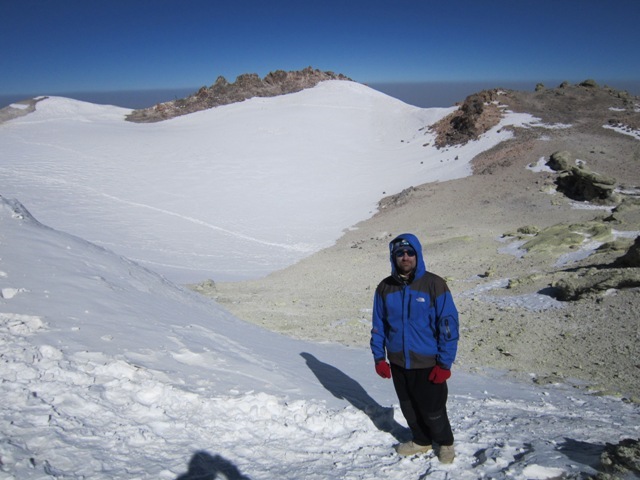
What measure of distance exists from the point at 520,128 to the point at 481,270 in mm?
17136

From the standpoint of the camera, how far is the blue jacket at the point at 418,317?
11.1ft

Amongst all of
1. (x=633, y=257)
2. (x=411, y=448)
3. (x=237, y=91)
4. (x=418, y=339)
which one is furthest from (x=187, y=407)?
(x=237, y=91)

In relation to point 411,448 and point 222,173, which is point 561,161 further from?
point 411,448

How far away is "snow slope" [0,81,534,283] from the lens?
1736 cm

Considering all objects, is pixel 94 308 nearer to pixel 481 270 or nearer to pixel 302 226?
pixel 481 270

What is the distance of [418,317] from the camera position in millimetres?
3449

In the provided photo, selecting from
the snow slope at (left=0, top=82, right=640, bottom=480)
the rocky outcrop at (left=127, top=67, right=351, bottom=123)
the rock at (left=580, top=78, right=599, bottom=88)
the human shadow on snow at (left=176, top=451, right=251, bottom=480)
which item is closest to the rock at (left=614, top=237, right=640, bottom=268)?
the snow slope at (left=0, top=82, right=640, bottom=480)

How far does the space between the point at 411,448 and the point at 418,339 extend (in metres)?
0.88

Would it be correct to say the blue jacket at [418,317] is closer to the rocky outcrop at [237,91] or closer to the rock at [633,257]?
the rock at [633,257]

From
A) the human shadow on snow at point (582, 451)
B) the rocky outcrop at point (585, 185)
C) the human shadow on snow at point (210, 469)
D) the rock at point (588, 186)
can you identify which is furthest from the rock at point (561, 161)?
the human shadow on snow at point (210, 469)

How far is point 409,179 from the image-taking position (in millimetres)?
24719

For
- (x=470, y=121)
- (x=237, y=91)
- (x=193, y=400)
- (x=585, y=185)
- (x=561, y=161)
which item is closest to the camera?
(x=193, y=400)

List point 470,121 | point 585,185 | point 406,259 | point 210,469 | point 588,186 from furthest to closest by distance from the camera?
point 470,121, point 585,185, point 588,186, point 406,259, point 210,469

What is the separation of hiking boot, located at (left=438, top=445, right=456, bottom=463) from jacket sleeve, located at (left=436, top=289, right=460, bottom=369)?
2.06ft
